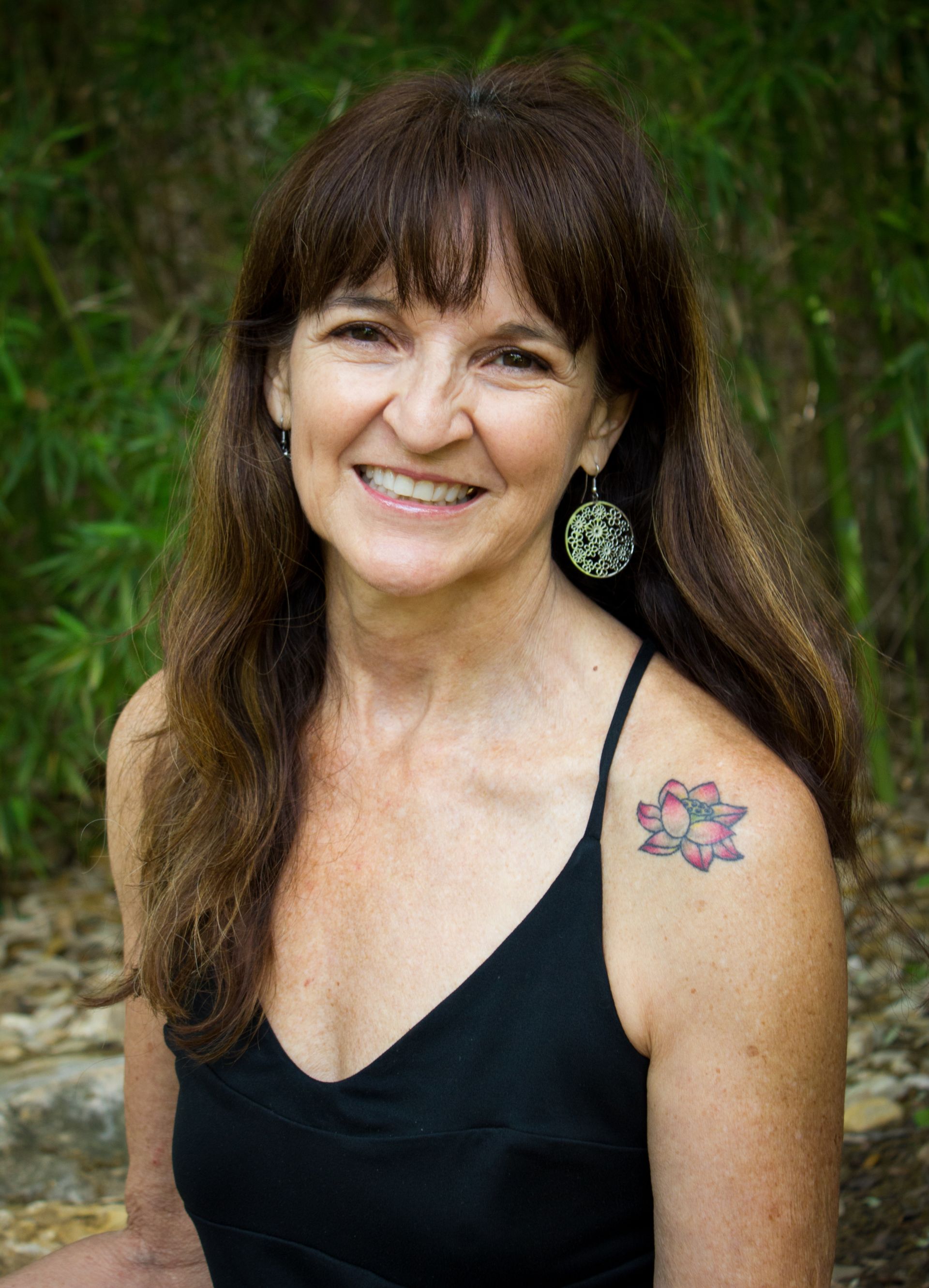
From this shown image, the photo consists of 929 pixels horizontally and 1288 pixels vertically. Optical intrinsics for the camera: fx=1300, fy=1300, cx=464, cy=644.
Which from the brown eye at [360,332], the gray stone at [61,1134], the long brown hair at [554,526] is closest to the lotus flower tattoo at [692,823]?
the long brown hair at [554,526]

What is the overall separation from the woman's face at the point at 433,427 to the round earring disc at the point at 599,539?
126mm

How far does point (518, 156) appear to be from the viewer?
4.53 ft

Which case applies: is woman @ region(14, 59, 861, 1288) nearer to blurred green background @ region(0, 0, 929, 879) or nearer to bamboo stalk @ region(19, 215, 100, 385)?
blurred green background @ region(0, 0, 929, 879)

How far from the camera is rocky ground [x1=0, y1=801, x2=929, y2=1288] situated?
2021 mm

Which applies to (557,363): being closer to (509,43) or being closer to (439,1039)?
(439,1039)

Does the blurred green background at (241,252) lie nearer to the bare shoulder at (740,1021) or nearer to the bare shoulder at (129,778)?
the bare shoulder at (129,778)

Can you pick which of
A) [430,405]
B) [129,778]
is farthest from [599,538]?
[129,778]

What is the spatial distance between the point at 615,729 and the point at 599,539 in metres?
0.31

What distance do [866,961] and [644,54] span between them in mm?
1977

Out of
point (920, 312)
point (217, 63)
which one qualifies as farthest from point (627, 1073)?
point (217, 63)

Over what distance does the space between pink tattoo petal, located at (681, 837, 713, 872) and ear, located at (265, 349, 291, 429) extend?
2.45ft

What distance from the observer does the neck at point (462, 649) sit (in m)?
1.58

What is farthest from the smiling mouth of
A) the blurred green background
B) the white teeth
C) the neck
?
the blurred green background

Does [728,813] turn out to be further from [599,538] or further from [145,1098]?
[145,1098]
